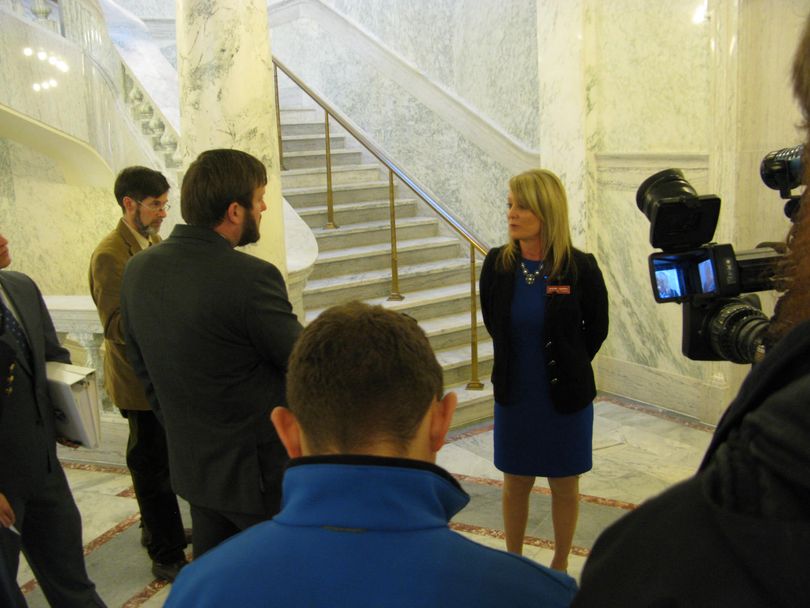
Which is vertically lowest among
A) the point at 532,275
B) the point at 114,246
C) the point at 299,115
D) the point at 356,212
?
the point at 532,275

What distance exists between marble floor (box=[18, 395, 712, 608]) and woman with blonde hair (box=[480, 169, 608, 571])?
0.72 metres

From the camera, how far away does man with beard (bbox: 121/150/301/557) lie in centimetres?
226

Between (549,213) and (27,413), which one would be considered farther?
(549,213)

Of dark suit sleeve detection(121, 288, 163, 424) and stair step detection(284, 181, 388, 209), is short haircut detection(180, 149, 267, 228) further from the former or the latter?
stair step detection(284, 181, 388, 209)

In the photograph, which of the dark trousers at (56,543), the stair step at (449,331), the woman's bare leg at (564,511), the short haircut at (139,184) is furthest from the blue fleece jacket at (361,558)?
the stair step at (449,331)

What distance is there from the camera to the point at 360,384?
1.04 metres

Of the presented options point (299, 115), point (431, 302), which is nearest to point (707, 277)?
point (431, 302)

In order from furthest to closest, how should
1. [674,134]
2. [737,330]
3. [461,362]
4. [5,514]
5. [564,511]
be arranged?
[461,362]
[674,134]
[564,511]
[5,514]
[737,330]

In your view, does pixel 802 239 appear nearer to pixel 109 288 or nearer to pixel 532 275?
pixel 532 275

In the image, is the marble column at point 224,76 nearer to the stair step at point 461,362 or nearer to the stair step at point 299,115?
the stair step at point 461,362

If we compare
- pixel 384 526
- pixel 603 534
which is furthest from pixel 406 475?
pixel 603 534

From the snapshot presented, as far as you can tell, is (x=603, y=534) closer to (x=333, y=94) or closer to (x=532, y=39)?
(x=532, y=39)

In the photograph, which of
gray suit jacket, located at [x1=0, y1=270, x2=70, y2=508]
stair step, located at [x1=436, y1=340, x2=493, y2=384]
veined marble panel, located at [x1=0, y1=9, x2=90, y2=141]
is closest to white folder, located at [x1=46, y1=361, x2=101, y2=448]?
gray suit jacket, located at [x1=0, y1=270, x2=70, y2=508]

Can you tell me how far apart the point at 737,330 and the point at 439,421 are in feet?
3.53
